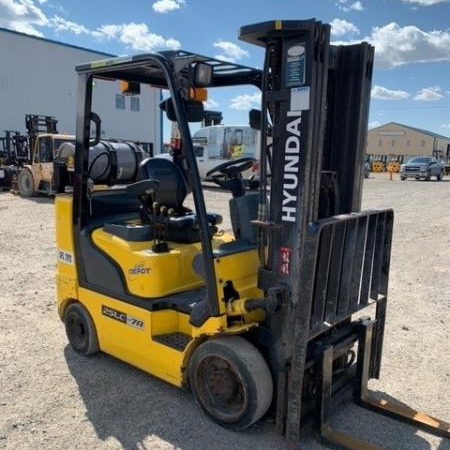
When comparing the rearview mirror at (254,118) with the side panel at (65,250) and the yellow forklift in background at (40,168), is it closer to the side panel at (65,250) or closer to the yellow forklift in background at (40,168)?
the side panel at (65,250)

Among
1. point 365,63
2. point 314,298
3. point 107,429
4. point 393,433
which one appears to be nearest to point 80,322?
point 107,429

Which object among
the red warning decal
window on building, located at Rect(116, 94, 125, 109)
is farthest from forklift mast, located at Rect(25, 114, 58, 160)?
the red warning decal

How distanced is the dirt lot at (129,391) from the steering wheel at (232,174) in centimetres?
162

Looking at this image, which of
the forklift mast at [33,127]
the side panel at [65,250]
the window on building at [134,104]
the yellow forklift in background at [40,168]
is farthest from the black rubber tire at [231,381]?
the window on building at [134,104]

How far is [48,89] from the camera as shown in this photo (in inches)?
1081

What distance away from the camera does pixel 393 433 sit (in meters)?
3.33

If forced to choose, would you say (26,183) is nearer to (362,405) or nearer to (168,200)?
(168,200)

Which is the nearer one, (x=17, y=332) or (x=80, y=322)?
(x=80, y=322)

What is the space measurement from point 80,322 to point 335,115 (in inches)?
109

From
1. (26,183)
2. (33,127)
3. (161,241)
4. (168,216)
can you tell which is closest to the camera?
(161,241)

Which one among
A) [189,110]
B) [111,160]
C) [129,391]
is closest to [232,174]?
[189,110]

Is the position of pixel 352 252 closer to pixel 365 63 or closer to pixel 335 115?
pixel 335 115

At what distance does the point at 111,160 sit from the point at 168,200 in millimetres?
645

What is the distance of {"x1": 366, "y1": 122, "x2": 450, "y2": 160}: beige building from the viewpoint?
84812 mm
